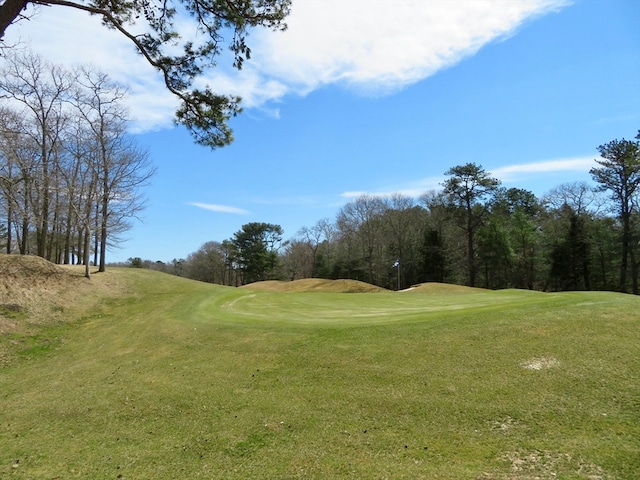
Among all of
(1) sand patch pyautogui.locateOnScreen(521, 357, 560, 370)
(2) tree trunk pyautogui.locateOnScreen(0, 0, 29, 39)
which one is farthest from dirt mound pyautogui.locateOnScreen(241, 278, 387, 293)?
(2) tree trunk pyautogui.locateOnScreen(0, 0, 29, 39)

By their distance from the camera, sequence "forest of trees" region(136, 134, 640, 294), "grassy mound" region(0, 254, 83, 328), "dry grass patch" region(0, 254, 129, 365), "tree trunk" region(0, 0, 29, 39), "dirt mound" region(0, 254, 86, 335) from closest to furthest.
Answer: "tree trunk" region(0, 0, 29, 39), "dry grass patch" region(0, 254, 129, 365), "dirt mound" region(0, 254, 86, 335), "grassy mound" region(0, 254, 83, 328), "forest of trees" region(136, 134, 640, 294)

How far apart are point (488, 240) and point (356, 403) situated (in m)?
45.0

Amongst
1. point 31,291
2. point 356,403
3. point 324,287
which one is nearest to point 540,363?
point 356,403

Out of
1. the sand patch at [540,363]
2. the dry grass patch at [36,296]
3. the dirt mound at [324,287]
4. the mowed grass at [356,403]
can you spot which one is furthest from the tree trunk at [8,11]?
the dirt mound at [324,287]

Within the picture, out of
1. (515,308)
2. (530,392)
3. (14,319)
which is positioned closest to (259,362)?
(530,392)

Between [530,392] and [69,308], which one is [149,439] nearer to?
[530,392]

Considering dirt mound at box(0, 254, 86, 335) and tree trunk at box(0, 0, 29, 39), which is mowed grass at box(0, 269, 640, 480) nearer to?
dirt mound at box(0, 254, 86, 335)

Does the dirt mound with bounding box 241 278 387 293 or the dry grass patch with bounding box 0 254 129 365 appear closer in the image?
the dry grass patch with bounding box 0 254 129 365

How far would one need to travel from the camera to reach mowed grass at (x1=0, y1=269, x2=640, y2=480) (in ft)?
15.4

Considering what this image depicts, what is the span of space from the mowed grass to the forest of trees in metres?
36.7

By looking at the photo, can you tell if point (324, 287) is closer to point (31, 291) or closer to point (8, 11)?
point (31, 291)

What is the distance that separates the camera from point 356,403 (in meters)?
6.22

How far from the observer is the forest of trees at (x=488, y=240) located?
38.1m

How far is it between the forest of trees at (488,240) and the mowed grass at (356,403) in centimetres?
3673
